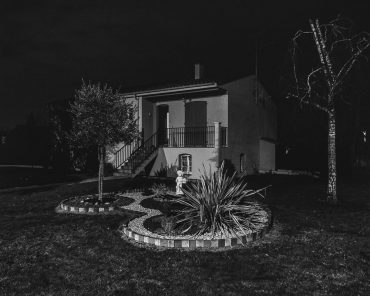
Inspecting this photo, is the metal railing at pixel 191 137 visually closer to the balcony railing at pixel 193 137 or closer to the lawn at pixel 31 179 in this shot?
the balcony railing at pixel 193 137

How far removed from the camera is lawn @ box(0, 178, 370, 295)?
433 cm

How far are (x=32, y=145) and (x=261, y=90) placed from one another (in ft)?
58.5

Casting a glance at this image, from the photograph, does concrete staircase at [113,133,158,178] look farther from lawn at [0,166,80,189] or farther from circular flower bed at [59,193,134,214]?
circular flower bed at [59,193,134,214]

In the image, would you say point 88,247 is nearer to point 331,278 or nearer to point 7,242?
point 7,242

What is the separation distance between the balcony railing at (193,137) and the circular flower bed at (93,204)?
7839 mm

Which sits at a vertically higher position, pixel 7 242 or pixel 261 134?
pixel 261 134

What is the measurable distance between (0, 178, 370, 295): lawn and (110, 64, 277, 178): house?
8.81 meters

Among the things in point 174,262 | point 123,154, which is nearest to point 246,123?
point 123,154

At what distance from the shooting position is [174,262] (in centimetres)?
526

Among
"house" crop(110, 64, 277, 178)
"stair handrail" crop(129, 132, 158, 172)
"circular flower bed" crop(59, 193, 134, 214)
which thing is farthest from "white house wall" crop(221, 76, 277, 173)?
"circular flower bed" crop(59, 193, 134, 214)

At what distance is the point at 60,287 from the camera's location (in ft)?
14.2

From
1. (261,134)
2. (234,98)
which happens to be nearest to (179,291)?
(234,98)

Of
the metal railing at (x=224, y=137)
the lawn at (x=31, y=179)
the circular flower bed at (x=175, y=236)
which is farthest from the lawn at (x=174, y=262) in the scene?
the metal railing at (x=224, y=137)

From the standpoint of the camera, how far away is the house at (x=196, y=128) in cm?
1673
